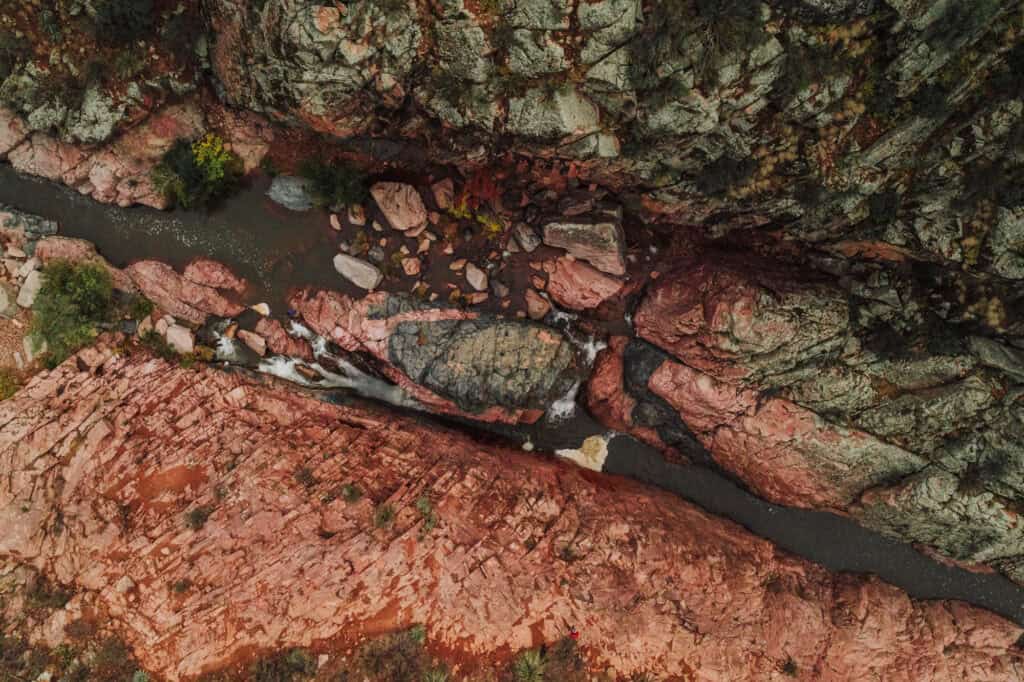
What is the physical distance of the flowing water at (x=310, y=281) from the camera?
50.1ft

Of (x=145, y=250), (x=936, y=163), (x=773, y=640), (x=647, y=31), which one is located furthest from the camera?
(x=145, y=250)

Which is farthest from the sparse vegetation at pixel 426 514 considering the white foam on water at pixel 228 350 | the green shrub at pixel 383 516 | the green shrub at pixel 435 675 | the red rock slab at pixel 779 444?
the white foam on water at pixel 228 350

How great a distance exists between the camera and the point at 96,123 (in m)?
13.8

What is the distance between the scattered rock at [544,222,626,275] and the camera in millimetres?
14523

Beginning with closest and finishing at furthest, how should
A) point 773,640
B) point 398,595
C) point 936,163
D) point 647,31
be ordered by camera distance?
1. point 647,31
2. point 936,163
3. point 398,595
4. point 773,640

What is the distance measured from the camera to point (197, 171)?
14.6 meters

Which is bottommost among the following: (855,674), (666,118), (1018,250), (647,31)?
(855,674)

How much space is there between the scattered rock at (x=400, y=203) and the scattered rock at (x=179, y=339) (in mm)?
6434

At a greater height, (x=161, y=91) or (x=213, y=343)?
(x=161, y=91)

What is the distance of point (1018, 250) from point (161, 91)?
19361mm

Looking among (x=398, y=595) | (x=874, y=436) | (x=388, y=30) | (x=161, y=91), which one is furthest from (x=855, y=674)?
(x=161, y=91)

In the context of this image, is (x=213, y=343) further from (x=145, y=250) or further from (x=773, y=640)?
(x=773, y=640)

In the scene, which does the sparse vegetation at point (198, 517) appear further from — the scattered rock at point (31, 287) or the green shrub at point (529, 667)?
the scattered rock at point (31, 287)

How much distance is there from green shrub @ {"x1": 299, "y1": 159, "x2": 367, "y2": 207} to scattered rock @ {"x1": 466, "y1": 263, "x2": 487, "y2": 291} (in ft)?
11.3
